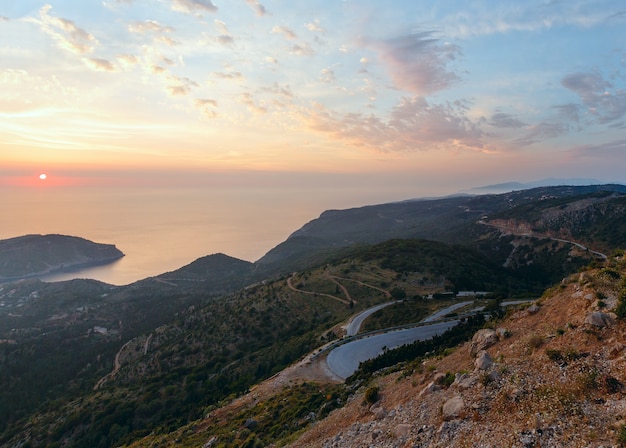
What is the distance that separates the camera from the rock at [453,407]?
35.9ft

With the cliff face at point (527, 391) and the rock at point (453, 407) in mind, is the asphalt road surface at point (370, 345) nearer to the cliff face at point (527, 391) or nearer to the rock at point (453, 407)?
the cliff face at point (527, 391)

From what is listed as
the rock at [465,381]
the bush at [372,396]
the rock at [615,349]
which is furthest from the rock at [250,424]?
the rock at [615,349]

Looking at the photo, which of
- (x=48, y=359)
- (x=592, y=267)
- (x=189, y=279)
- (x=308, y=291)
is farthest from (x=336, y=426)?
(x=189, y=279)

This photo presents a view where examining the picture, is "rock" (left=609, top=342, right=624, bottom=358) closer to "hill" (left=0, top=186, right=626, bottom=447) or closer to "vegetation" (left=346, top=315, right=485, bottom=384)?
"hill" (left=0, top=186, right=626, bottom=447)

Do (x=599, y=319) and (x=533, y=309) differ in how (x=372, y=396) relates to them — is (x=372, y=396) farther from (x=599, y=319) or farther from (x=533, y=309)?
(x=599, y=319)

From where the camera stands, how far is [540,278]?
259 ft

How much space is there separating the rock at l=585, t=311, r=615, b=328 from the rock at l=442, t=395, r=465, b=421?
5.16 metres

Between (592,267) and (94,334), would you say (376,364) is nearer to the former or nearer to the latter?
(592,267)

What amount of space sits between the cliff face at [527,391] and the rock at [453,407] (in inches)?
1.2

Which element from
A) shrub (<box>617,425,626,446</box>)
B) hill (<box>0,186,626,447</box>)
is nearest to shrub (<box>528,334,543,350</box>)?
hill (<box>0,186,626,447</box>)

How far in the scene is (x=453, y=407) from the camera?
36.9ft

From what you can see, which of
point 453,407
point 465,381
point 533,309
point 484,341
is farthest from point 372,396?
point 533,309

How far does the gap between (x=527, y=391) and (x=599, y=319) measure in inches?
152

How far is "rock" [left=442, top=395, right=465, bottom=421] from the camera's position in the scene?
35.9 feet
